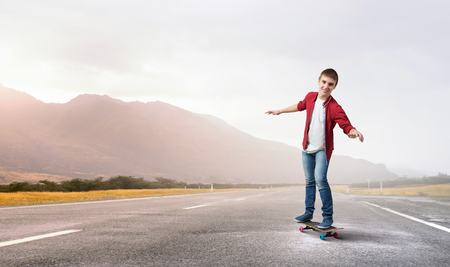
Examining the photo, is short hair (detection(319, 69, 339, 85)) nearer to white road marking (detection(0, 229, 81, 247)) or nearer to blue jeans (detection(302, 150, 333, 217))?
blue jeans (detection(302, 150, 333, 217))

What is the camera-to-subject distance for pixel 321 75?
4.84 meters

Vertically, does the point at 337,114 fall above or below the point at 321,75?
below

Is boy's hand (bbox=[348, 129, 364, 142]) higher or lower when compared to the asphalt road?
higher

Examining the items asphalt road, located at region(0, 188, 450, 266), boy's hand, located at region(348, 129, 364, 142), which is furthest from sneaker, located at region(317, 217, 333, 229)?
boy's hand, located at region(348, 129, 364, 142)

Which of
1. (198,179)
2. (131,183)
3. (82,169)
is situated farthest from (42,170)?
(131,183)

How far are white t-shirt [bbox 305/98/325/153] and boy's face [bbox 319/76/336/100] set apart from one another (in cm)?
12

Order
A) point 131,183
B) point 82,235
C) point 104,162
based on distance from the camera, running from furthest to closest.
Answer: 1. point 104,162
2. point 131,183
3. point 82,235

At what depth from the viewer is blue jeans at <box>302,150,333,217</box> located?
4633 millimetres

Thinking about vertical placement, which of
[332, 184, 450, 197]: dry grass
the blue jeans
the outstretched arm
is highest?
the outstretched arm

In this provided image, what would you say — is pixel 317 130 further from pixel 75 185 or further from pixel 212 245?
pixel 75 185

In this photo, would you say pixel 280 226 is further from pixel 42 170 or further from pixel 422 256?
pixel 42 170

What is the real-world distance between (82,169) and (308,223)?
173m

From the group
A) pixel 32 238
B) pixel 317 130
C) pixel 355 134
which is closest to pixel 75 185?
pixel 32 238

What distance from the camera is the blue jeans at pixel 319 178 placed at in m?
4.63
